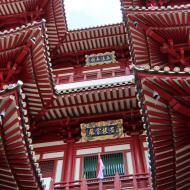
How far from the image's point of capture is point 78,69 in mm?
21266

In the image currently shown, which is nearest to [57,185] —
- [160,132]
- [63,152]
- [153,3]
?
[63,152]

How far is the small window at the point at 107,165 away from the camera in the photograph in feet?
50.5

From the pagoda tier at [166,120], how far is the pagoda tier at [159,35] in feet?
18.3

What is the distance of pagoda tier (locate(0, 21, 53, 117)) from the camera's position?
16688 millimetres

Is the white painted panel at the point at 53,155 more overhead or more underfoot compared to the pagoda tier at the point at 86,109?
more underfoot

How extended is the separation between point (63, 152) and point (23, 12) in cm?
817

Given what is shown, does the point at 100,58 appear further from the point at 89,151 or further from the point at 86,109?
the point at 89,151

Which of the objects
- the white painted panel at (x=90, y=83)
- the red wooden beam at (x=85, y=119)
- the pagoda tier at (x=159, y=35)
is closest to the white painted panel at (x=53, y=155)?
the red wooden beam at (x=85, y=119)

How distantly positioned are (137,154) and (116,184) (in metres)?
2.27

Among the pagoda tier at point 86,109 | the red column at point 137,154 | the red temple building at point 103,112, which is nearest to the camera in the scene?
the red temple building at point 103,112

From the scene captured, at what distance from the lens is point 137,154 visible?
15703mm

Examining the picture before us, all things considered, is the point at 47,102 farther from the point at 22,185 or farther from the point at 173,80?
the point at 173,80

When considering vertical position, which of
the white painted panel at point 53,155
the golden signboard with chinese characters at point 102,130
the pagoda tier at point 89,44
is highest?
the pagoda tier at point 89,44

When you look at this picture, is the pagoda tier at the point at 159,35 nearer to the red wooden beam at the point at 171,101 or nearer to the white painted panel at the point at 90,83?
the white painted panel at the point at 90,83
